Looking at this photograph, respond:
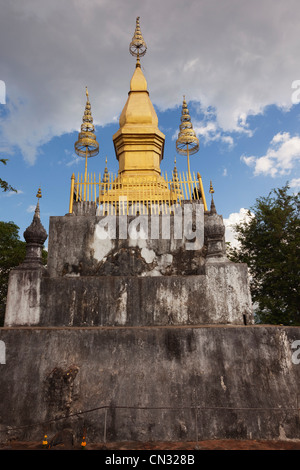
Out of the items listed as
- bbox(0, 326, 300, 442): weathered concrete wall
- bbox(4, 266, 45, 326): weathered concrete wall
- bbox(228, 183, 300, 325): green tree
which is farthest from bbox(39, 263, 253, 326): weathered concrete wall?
bbox(228, 183, 300, 325): green tree

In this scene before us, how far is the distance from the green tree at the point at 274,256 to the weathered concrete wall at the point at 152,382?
11317mm

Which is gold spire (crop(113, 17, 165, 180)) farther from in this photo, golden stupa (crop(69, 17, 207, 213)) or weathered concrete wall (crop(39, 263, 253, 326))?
weathered concrete wall (crop(39, 263, 253, 326))

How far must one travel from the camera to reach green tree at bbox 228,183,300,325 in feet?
52.6

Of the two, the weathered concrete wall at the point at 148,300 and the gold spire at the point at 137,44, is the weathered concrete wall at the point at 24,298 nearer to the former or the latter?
the weathered concrete wall at the point at 148,300

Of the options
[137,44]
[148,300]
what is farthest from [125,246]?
[137,44]

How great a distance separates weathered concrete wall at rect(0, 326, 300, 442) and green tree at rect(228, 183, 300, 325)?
11317 mm

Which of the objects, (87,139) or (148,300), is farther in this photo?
(87,139)

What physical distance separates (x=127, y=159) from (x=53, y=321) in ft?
23.4

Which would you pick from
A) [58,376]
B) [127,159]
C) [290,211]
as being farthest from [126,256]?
[290,211]

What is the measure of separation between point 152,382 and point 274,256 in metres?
13.8

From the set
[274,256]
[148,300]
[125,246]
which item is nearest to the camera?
[148,300]

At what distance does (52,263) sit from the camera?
7055mm

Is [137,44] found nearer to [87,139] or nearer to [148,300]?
[87,139]

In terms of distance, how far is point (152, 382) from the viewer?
520 cm
